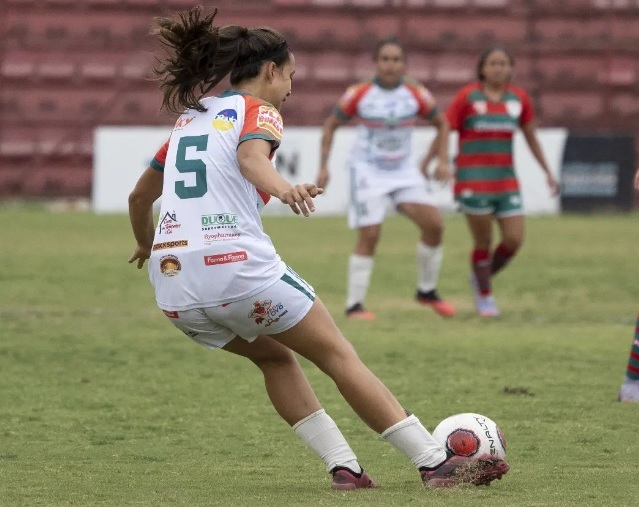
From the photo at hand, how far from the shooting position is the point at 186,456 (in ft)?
19.4

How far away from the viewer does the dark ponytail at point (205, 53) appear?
498cm

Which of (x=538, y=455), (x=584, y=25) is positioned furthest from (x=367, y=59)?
(x=538, y=455)

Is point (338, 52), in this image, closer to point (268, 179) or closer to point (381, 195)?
point (381, 195)

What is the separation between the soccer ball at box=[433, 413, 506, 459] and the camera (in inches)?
206

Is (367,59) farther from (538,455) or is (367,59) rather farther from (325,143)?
(538,455)

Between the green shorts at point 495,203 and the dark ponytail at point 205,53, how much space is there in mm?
6444

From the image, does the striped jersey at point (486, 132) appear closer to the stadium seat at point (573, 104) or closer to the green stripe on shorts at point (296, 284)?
the green stripe on shorts at point (296, 284)

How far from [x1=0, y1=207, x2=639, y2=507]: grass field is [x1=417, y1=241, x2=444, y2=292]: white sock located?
0.80 feet

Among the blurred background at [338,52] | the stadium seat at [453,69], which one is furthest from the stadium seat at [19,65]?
the stadium seat at [453,69]

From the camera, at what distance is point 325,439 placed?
516cm

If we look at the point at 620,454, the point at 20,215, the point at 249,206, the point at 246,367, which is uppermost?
the point at 249,206

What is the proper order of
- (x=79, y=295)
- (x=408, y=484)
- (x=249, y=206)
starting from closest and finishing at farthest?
(x=249, y=206) → (x=408, y=484) → (x=79, y=295)

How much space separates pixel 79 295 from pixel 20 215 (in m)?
8.42

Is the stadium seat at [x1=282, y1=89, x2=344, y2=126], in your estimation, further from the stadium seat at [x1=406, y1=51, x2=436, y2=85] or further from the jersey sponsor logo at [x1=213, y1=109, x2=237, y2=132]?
the jersey sponsor logo at [x1=213, y1=109, x2=237, y2=132]
